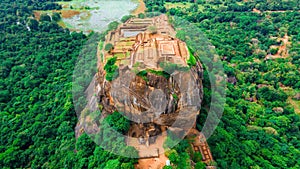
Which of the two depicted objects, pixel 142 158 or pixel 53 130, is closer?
pixel 142 158

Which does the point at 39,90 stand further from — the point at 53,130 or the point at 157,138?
the point at 157,138

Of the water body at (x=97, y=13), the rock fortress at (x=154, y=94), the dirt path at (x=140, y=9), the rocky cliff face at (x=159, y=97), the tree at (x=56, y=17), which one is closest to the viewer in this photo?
the rocky cliff face at (x=159, y=97)

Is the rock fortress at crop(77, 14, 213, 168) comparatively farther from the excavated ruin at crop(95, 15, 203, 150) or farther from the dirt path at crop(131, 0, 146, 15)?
the dirt path at crop(131, 0, 146, 15)

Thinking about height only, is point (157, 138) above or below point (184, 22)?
below

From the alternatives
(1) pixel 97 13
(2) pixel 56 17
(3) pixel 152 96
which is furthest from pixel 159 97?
(1) pixel 97 13

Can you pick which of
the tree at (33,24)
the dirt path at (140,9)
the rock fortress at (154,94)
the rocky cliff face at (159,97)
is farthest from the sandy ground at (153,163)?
the dirt path at (140,9)

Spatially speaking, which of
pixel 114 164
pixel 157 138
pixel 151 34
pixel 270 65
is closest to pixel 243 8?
pixel 270 65

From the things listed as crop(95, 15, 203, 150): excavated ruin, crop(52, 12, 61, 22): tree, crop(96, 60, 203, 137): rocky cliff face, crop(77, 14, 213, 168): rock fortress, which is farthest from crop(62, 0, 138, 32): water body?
crop(96, 60, 203, 137): rocky cliff face

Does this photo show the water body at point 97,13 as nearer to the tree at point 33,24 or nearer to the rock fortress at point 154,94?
the tree at point 33,24
